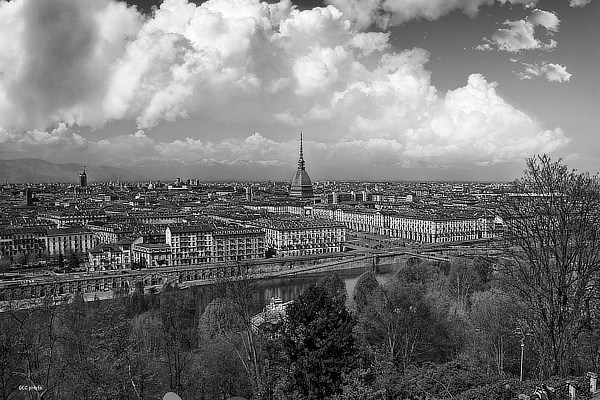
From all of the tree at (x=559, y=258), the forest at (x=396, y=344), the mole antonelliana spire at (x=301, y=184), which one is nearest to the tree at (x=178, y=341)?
Answer: the forest at (x=396, y=344)

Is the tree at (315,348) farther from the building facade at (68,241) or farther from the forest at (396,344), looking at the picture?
the building facade at (68,241)

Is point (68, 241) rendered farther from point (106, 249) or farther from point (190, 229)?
point (190, 229)

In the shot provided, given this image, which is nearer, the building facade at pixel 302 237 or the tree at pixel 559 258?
the tree at pixel 559 258

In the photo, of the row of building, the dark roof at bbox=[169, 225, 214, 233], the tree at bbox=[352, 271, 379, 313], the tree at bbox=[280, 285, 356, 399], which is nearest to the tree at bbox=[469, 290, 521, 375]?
the tree at bbox=[280, 285, 356, 399]

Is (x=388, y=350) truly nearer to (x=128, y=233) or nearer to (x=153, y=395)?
(x=153, y=395)

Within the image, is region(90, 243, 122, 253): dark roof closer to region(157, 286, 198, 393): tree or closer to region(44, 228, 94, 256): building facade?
region(44, 228, 94, 256): building facade

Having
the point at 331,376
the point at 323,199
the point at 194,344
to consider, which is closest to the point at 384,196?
the point at 323,199
